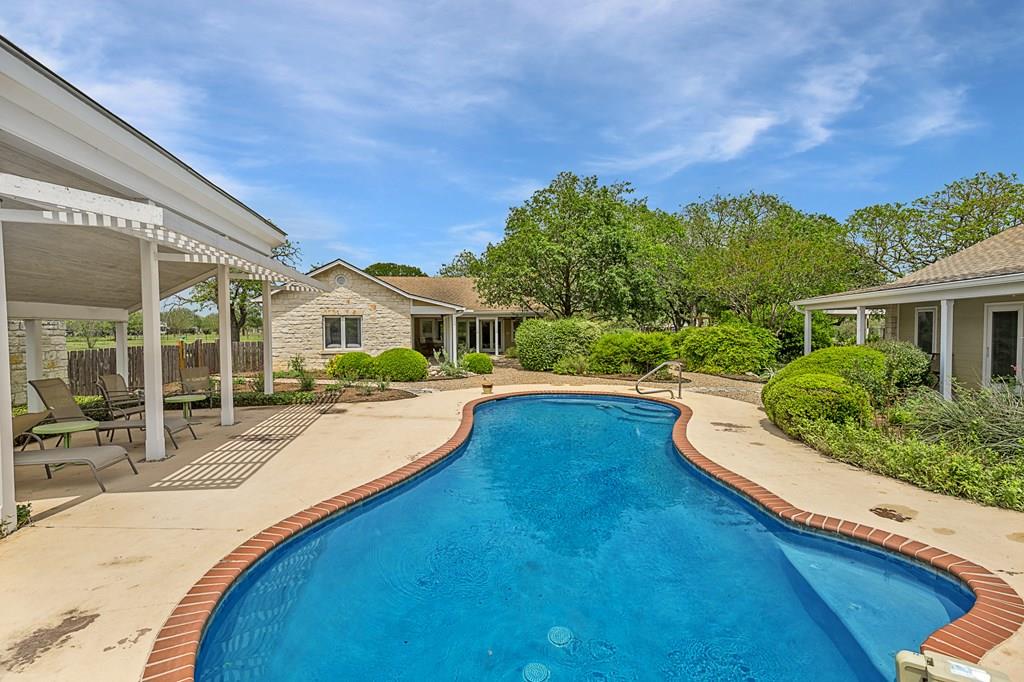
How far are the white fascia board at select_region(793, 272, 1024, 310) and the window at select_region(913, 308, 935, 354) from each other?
1.63 meters

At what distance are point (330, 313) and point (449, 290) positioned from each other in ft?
33.7

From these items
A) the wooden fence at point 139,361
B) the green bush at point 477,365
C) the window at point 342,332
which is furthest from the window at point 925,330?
the window at point 342,332

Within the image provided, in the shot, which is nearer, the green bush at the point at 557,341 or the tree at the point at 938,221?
the green bush at the point at 557,341

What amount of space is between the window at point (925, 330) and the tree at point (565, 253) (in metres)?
11.4

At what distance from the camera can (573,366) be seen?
1997 cm

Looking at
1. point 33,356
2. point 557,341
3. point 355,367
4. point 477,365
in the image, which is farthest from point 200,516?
point 557,341

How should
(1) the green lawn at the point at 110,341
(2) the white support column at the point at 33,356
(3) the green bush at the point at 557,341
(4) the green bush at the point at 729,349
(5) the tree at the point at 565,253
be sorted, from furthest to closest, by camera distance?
(1) the green lawn at the point at 110,341 → (5) the tree at the point at 565,253 → (3) the green bush at the point at 557,341 → (4) the green bush at the point at 729,349 → (2) the white support column at the point at 33,356

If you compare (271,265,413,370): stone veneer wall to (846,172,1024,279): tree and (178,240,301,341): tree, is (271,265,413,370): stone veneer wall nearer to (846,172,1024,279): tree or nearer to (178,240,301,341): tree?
(178,240,301,341): tree

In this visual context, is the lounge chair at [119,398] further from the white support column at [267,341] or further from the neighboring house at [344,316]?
the neighboring house at [344,316]

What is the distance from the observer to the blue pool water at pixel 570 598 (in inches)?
135

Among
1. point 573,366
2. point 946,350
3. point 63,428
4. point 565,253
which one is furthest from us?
point 565,253

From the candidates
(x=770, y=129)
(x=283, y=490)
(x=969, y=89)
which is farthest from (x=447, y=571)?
(x=969, y=89)

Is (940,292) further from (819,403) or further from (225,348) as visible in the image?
(225,348)

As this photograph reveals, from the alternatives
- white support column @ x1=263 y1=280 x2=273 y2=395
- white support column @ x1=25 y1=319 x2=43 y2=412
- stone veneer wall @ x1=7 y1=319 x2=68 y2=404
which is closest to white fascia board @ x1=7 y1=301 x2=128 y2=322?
white support column @ x1=25 y1=319 x2=43 y2=412
